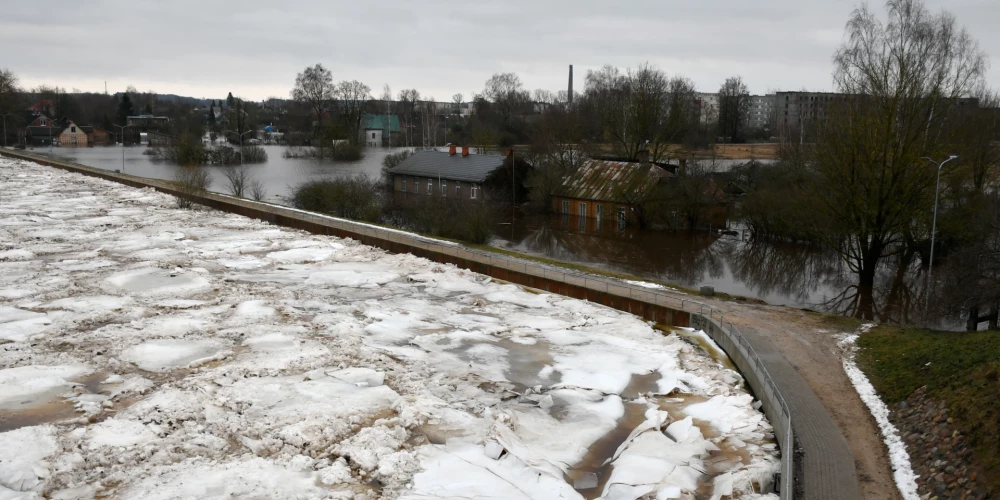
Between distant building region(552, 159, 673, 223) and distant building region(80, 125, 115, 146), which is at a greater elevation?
distant building region(80, 125, 115, 146)

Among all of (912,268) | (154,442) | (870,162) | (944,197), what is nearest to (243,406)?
(154,442)

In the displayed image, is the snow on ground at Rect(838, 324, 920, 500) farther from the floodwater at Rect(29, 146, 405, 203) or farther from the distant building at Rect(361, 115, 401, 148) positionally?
→ the distant building at Rect(361, 115, 401, 148)

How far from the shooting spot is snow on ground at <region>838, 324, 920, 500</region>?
33.1 ft

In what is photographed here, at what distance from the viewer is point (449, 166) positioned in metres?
51.0

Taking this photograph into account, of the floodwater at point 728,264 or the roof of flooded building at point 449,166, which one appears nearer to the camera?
the floodwater at point 728,264

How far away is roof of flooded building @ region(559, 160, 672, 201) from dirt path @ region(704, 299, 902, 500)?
869 inches

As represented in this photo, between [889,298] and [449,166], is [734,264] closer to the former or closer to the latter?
[889,298]

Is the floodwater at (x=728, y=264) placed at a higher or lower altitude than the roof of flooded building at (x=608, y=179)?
lower

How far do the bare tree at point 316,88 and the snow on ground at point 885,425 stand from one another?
91801mm

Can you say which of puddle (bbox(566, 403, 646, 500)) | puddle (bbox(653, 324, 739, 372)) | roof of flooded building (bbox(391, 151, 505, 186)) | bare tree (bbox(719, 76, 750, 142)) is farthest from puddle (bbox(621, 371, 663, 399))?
bare tree (bbox(719, 76, 750, 142))

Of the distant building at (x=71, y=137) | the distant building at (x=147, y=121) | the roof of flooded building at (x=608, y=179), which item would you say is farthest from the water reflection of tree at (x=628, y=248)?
the distant building at (x=147, y=121)

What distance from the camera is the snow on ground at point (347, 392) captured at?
35.7 ft

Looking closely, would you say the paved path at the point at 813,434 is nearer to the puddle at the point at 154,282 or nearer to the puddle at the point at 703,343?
the puddle at the point at 703,343

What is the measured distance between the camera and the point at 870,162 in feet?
79.9
